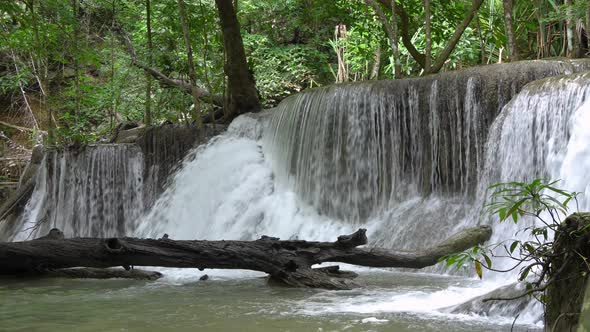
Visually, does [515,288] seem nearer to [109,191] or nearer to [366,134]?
[366,134]

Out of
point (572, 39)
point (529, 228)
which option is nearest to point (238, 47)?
point (572, 39)

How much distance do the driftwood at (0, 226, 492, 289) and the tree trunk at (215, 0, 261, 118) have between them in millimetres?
7662

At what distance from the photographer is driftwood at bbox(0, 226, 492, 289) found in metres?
6.61

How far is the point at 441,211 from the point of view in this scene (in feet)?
29.8

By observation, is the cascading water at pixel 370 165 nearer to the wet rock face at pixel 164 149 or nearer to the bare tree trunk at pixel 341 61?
the wet rock face at pixel 164 149

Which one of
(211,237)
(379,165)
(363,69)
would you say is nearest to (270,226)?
(211,237)

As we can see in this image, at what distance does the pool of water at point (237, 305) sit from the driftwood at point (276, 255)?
0.69 ft

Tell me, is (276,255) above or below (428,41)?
below

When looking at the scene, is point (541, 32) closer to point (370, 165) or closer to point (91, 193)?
point (370, 165)

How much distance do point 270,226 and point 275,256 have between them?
14.3ft

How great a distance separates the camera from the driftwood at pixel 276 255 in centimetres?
661

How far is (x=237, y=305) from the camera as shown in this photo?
5.75 m

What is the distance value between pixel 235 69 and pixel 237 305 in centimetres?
910

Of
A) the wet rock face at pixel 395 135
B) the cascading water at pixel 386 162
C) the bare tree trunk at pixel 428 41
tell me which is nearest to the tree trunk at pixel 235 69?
the cascading water at pixel 386 162
